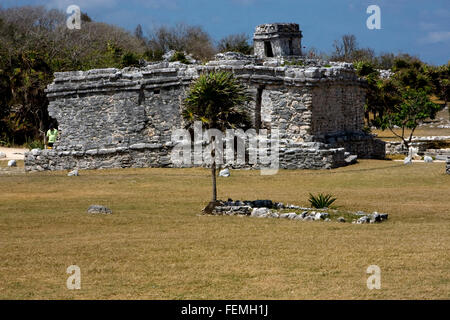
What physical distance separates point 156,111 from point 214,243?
13586 mm

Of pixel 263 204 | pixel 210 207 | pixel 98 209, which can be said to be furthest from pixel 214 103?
pixel 98 209

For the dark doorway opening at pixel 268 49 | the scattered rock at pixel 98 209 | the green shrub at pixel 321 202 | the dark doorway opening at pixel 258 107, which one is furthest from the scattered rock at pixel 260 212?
the dark doorway opening at pixel 268 49

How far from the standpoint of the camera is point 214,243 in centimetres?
1346

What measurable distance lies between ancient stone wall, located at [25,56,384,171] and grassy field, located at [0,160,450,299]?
362cm

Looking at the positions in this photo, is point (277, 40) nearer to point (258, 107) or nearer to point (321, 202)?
point (258, 107)

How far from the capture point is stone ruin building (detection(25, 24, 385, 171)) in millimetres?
25500

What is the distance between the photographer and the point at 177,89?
85.7ft

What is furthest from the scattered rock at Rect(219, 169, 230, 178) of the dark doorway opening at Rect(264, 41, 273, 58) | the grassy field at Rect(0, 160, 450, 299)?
the dark doorway opening at Rect(264, 41, 273, 58)

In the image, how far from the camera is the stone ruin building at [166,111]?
25.5 m

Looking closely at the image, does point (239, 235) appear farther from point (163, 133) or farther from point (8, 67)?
point (8, 67)

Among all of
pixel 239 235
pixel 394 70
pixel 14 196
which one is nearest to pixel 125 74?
pixel 14 196

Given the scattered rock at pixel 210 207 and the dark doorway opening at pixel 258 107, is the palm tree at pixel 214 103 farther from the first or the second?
the dark doorway opening at pixel 258 107

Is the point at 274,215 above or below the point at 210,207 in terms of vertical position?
below
